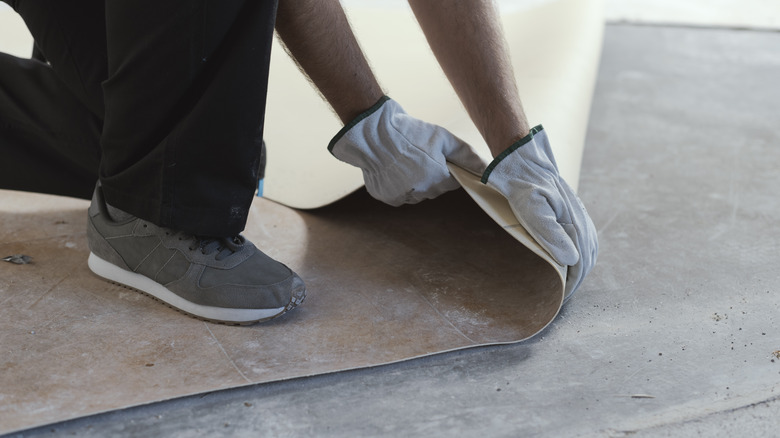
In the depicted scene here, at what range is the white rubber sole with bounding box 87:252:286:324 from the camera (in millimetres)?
1440

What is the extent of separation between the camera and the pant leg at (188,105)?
132 cm

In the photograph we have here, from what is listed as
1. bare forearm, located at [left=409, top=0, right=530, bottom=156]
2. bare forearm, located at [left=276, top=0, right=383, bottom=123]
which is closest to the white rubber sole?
bare forearm, located at [left=276, top=0, right=383, bottom=123]

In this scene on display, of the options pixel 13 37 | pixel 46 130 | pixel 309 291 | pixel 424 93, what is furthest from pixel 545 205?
pixel 13 37

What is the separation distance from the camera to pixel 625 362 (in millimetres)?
1374

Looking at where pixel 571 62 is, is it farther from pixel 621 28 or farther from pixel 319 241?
pixel 621 28

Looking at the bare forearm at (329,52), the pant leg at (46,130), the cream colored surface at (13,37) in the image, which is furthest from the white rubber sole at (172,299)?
the cream colored surface at (13,37)

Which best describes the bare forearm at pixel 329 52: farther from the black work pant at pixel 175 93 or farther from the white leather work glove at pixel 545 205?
the white leather work glove at pixel 545 205

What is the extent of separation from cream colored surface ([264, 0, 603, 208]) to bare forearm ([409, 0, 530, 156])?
26cm

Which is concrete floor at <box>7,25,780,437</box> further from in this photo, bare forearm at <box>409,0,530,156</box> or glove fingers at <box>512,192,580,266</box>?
bare forearm at <box>409,0,530,156</box>

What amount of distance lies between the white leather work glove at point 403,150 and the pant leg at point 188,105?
23 centimetres

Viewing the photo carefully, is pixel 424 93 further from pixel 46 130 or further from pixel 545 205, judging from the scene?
pixel 46 130

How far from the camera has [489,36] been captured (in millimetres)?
1608

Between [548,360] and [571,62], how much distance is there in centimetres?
146

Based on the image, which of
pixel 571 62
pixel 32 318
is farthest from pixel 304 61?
pixel 571 62
